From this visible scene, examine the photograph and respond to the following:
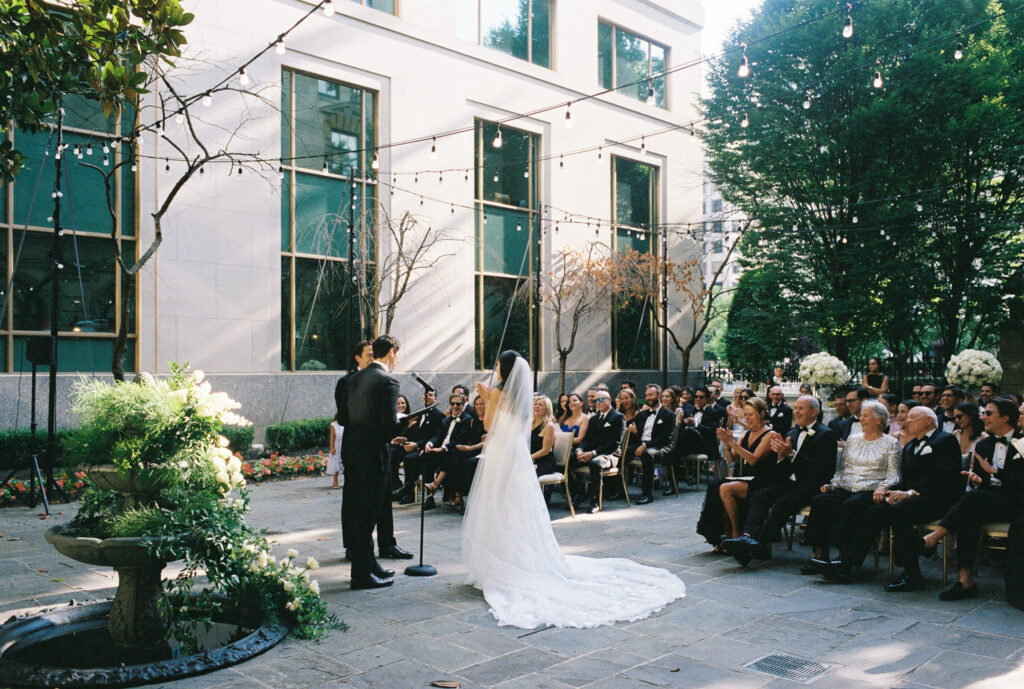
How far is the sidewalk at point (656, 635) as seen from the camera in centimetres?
455

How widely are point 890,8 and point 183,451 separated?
69.8 ft

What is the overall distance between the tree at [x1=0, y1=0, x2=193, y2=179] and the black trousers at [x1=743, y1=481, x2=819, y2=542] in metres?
6.23

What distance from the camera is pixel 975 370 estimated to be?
1288 cm

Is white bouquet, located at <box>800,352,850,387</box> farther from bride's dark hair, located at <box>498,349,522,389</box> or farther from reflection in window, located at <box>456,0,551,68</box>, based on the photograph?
reflection in window, located at <box>456,0,551,68</box>

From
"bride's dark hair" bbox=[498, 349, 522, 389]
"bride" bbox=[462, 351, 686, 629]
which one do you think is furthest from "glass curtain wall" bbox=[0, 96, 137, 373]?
"bride" bbox=[462, 351, 686, 629]

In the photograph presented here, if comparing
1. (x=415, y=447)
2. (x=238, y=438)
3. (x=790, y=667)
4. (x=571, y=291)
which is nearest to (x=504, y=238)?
(x=571, y=291)

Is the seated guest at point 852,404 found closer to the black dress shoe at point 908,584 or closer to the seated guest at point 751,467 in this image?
the seated guest at point 751,467

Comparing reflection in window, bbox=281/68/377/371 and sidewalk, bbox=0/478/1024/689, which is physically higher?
reflection in window, bbox=281/68/377/371

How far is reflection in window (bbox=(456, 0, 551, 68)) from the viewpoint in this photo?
20266mm

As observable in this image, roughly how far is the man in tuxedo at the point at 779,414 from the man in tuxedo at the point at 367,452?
20.4 ft

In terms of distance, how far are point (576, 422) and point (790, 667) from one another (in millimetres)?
6278

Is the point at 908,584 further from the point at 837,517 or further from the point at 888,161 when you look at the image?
the point at 888,161

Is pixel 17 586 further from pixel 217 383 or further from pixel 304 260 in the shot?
pixel 304 260

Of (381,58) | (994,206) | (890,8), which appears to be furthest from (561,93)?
(994,206)
